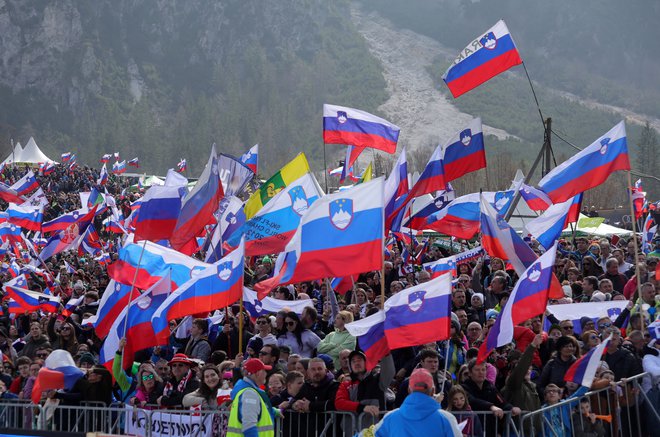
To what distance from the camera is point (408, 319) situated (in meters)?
10.3

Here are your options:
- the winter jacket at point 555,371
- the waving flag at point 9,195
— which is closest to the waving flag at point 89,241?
the waving flag at point 9,195

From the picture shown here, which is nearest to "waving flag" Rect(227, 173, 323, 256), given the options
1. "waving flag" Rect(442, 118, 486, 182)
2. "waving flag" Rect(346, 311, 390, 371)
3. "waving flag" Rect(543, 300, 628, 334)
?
"waving flag" Rect(442, 118, 486, 182)

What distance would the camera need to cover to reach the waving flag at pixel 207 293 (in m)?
12.5

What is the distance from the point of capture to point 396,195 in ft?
50.9

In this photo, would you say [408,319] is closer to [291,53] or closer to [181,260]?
[181,260]

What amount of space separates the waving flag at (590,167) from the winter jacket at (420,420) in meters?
6.49

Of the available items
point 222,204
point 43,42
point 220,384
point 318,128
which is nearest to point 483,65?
point 222,204

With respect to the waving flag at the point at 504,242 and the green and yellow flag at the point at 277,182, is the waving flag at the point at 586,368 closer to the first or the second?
the waving flag at the point at 504,242

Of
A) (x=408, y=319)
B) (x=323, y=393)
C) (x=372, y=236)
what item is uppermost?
(x=372, y=236)

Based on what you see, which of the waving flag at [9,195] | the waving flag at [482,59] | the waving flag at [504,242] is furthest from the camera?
the waving flag at [9,195]

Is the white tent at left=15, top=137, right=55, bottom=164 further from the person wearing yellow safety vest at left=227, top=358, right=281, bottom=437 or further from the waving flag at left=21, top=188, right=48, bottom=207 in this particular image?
the person wearing yellow safety vest at left=227, top=358, right=281, bottom=437

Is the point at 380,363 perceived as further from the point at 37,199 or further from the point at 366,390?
the point at 37,199

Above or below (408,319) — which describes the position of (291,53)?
above

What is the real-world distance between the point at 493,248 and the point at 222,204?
5.31 m
